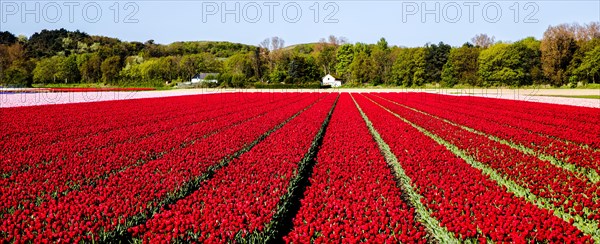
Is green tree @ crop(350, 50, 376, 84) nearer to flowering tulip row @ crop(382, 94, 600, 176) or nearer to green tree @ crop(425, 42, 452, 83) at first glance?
green tree @ crop(425, 42, 452, 83)

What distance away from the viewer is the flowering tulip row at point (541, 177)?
635cm

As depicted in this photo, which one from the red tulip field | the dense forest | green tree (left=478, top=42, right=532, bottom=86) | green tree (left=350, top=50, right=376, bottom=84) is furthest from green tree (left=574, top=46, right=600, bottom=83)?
the red tulip field

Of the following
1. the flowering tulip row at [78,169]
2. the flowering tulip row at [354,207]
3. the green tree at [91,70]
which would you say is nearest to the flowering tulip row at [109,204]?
the flowering tulip row at [78,169]

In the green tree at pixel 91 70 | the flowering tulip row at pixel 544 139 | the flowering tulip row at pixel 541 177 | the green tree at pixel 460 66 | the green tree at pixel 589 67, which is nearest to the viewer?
the flowering tulip row at pixel 541 177

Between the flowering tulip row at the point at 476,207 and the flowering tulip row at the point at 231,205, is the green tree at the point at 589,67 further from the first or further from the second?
the flowering tulip row at the point at 231,205

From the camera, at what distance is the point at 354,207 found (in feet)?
18.8

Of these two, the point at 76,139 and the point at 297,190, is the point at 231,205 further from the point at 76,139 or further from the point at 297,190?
the point at 76,139

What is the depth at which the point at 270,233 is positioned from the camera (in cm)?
520

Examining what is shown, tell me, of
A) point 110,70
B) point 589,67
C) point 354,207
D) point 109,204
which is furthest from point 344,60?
point 109,204

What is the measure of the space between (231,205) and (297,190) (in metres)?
1.99

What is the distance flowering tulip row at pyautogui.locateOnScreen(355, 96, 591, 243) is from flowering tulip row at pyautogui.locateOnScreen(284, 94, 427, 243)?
1.76 ft

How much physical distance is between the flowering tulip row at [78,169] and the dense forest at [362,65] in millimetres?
78951

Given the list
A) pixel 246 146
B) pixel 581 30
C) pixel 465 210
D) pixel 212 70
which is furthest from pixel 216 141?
pixel 212 70

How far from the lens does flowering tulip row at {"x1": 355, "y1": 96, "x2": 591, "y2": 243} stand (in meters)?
4.87
